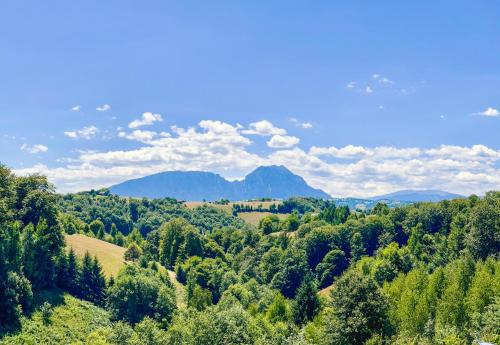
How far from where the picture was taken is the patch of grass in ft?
204

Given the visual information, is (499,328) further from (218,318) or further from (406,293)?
(218,318)

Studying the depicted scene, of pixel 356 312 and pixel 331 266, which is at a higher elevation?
pixel 356 312

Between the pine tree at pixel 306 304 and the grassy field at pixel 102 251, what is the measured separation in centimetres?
5160

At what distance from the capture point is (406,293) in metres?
59.9

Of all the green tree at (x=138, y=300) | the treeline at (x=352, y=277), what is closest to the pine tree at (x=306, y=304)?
the treeline at (x=352, y=277)

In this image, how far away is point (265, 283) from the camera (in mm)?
140375

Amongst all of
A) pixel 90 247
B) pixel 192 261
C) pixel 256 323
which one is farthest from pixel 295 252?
pixel 256 323

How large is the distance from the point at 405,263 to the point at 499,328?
197ft

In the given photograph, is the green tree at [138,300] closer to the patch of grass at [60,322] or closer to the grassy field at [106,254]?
the patch of grass at [60,322]

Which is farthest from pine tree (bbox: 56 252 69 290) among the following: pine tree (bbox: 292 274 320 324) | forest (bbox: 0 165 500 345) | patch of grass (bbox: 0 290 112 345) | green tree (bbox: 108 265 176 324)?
pine tree (bbox: 292 274 320 324)

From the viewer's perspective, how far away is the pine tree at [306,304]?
241 feet

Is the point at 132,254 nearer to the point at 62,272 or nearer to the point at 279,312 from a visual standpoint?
the point at 62,272

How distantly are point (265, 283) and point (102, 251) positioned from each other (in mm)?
49404

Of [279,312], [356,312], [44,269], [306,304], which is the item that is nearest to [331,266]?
[279,312]
